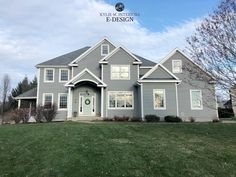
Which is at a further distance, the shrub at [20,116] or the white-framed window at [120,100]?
the white-framed window at [120,100]

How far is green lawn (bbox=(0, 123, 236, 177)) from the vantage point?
24.1 ft

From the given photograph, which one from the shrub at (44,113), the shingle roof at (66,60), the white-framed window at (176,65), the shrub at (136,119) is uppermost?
the shingle roof at (66,60)

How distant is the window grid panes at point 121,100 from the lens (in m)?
23.6

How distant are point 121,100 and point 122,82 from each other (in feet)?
5.97

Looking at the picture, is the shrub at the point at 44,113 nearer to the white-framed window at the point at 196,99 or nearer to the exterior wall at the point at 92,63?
the exterior wall at the point at 92,63

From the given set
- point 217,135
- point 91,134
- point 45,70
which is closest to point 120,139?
point 91,134

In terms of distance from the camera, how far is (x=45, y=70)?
25.8 meters

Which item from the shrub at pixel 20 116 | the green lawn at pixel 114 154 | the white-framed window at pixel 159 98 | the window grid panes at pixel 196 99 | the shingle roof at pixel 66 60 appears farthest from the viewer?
the shingle roof at pixel 66 60

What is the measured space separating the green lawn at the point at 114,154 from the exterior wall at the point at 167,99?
908 cm

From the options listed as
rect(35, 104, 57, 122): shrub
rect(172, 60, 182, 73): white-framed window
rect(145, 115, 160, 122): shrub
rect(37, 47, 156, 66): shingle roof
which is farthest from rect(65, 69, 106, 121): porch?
rect(172, 60, 182, 73): white-framed window

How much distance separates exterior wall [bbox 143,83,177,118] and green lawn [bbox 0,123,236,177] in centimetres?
908

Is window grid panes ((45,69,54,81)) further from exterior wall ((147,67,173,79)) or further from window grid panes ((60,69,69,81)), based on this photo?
exterior wall ((147,67,173,79))

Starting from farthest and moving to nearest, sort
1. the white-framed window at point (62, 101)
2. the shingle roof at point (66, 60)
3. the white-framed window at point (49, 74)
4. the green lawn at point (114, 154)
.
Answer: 1. the shingle roof at point (66, 60)
2. the white-framed window at point (49, 74)
3. the white-framed window at point (62, 101)
4. the green lawn at point (114, 154)

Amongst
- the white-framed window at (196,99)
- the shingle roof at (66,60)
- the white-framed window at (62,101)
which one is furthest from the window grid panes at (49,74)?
the white-framed window at (196,99)
